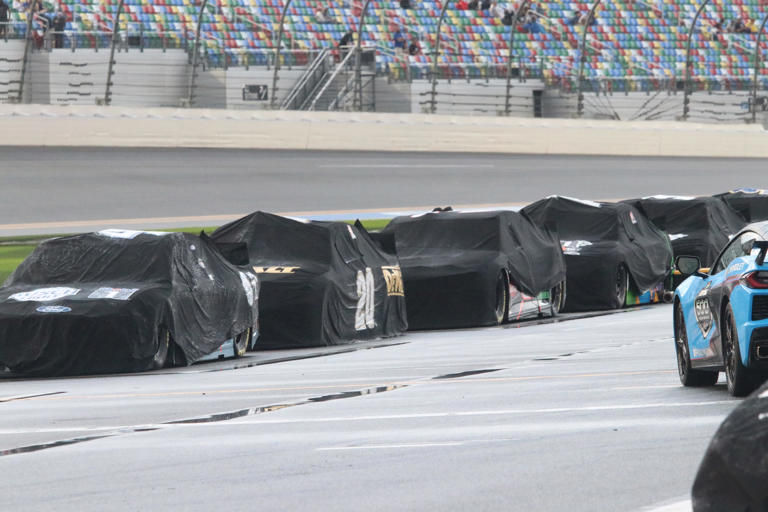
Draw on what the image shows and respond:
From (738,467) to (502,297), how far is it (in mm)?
15738

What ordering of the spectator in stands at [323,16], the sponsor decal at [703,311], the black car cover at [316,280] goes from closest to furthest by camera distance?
the sponsor decal at [703,311] → the black car cover at [316,280] → the spectator in stands at [323,16]

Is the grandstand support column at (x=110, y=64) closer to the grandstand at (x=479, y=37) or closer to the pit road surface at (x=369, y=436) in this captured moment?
the grandstand at (x=479, y=37)

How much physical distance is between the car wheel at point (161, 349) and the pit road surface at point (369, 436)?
239mm

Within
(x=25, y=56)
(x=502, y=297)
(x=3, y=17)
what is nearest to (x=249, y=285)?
(x=502, y=297)

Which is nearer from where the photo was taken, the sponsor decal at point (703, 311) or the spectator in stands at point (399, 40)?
the sponsor decal at point (703, 311)

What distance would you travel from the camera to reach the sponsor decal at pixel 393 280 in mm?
18438

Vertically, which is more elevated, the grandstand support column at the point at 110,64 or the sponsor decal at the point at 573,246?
the grandstand support column at the point at 110,64

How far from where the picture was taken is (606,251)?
2195 centimetres

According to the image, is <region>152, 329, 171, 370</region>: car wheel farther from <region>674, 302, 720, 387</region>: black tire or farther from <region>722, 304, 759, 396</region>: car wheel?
<region>722, 304, 759, 396</region>: car wheel

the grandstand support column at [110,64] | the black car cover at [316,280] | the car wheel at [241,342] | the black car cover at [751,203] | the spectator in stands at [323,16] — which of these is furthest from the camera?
the spectator in stands at [323,16]

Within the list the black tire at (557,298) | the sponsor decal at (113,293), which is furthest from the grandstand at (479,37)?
the sponsor decal at (113,293)

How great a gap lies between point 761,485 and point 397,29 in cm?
5309

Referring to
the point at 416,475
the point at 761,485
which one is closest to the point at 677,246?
the point at 416,475

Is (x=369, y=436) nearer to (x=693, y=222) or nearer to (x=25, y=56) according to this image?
(x=693, y=222)
